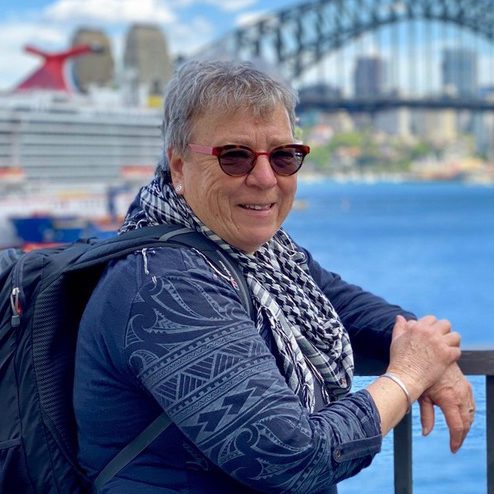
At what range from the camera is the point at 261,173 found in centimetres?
108

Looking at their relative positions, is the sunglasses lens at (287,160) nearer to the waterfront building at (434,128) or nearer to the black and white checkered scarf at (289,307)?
the black and white checkered scarf at (289,307)

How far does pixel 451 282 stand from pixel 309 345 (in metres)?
22.2

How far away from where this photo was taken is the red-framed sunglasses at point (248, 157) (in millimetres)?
1057

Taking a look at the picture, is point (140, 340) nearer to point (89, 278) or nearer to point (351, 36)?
point (89, 278)

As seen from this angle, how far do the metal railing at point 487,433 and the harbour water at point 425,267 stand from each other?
0.02m

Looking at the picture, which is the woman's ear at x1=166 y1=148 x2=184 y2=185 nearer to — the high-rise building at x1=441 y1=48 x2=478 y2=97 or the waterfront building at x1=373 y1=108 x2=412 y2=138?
the high-rise building at x1=441 y1=48 x2=478 y2=97

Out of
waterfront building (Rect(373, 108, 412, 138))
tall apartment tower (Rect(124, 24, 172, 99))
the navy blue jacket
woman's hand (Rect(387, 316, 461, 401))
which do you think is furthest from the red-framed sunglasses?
waterfront building (Rect(373, 108, 412, 138))

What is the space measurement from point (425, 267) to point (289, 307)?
82.5ft

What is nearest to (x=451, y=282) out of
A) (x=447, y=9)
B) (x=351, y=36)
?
(x=351, y=36)

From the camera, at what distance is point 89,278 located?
1.06m

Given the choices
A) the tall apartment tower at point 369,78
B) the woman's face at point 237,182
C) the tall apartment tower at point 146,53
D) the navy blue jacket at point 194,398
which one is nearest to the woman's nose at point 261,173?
the woman's face at point 237,182

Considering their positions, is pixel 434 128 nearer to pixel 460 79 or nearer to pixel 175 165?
pixel 460 79

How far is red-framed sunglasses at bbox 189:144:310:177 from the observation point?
3.47 feet

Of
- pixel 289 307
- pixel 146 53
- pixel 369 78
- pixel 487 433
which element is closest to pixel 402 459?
pixel 487 433
